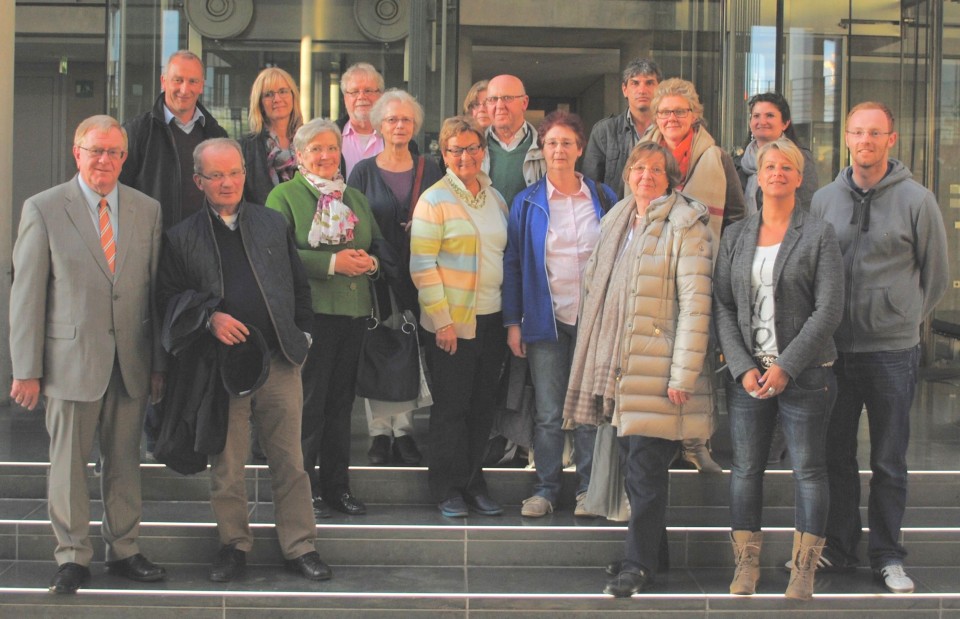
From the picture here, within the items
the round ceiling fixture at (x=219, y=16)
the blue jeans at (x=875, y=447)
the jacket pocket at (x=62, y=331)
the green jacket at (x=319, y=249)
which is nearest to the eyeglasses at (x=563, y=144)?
the green jacket at (x=319, y=249)

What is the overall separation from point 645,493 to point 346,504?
1392 millimetres

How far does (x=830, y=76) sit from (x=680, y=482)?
5.64m

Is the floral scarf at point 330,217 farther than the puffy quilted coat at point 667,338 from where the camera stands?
Yes

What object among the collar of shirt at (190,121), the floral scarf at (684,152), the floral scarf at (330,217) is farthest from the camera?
the collar of shirt at (190,121)

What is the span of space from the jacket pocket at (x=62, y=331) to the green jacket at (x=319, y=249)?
953 millimetres

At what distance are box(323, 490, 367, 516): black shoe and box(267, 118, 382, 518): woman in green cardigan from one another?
7cm

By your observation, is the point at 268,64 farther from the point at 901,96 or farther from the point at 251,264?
the point at 901,96

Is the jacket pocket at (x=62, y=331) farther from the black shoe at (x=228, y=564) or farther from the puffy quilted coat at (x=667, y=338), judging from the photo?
A: the puffy quilted coat at (x=667, y=338)

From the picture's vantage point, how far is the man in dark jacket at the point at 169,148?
4785mm

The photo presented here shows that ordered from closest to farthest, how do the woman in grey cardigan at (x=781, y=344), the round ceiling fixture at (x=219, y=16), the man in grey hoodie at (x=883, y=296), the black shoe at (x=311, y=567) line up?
the woman in grey cardigan at (x=781, y=344) < the man in grey hoodie at (x=883, y=296) < the black shoe at (x=311, y=567) < the round ceiling fixture at (x=219, y=16)

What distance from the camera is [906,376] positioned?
4.23 meters

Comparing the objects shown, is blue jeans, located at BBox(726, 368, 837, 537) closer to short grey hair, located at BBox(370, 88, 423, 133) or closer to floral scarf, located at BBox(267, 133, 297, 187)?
short grey hair, located at BBox(370, 88, 423, 133)

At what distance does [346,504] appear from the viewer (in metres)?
4.79

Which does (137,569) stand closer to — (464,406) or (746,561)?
(464,406)
